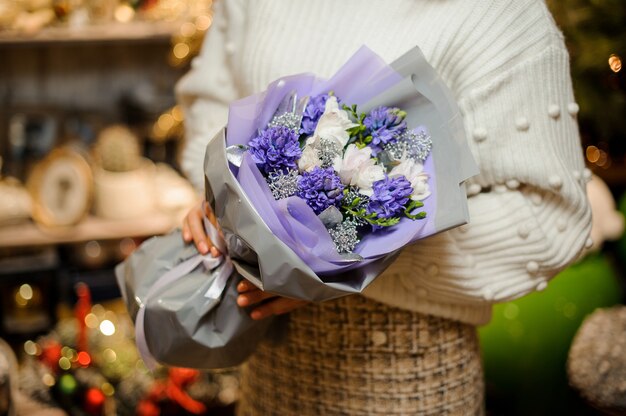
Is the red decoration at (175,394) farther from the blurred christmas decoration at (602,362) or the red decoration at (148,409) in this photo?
the blurred christmas decoration at (602,362)

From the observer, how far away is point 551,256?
1121 millimetres

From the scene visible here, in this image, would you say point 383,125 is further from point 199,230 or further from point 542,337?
point 542,337

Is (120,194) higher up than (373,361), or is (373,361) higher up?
(373,361)

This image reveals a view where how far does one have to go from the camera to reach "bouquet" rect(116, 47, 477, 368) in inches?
37.0

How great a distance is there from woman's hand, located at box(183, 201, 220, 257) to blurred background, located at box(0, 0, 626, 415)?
1.61ft

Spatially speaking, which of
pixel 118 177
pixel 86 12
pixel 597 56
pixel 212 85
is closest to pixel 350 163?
pixel 212 85

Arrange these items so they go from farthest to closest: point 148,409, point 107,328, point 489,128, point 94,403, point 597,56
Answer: point 597,56
point 107,328
point 148,409
point 94,403
point 489,128

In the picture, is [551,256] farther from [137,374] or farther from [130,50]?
[130,50]

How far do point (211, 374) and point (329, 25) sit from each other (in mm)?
1084

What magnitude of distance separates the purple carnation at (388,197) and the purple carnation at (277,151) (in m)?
0.11

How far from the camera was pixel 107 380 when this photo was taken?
1834mm

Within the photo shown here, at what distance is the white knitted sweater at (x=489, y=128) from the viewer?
109 cm

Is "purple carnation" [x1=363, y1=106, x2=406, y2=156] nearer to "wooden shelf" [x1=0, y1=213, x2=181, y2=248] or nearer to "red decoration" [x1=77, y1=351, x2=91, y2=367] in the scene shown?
"red decoration" [x1=77, y1=351, x2=91, y2=367]

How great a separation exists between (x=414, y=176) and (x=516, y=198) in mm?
208
